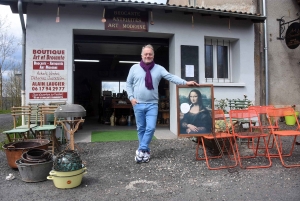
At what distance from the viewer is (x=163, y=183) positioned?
3.38 meters

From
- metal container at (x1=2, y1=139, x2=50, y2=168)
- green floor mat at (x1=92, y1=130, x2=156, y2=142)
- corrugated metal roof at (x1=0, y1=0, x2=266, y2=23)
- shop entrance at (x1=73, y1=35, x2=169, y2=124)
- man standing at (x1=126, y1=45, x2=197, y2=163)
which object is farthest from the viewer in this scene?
shop entrance at (x1=73, y1=35, x2=169, y2=124)

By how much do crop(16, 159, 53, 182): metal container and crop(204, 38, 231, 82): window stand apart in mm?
5254

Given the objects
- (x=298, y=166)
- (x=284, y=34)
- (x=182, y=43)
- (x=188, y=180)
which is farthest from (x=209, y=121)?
(x=284, y=34)

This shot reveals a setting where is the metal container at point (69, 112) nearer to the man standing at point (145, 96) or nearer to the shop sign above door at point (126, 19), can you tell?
the man standing at point (145, 96)

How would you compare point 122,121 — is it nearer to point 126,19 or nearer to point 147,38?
point 147,38

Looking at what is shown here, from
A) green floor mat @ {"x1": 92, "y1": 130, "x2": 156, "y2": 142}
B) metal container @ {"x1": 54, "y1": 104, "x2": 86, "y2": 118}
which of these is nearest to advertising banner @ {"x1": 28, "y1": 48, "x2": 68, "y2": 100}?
green floor mat @ {"x1": 92, "y1": 130, "x2": 156, "y2": 142}

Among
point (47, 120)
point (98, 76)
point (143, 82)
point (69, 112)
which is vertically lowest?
point (47, 120)

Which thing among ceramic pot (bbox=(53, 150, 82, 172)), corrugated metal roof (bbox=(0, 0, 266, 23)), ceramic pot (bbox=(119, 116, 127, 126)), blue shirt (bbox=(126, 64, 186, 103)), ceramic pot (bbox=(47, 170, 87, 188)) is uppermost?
corrugated metal roof (bbox=(0, 0, 266, 23))

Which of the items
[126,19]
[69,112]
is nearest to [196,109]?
[69,112]

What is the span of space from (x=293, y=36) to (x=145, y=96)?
597cm

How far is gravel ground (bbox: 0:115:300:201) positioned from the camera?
296 centimetres

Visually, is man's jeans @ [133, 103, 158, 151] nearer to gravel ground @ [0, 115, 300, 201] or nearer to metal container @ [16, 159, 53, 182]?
gravel ground @ [0, 115, 300, 201]

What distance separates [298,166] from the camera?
4004 millimetres

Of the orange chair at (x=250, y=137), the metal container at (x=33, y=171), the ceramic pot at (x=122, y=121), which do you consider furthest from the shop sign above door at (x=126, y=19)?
the metal container at (x=33, y=171)
